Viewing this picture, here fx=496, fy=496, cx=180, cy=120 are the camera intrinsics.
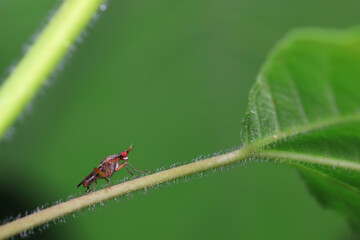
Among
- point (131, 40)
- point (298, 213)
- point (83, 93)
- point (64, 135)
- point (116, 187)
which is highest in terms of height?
point (131, 40)

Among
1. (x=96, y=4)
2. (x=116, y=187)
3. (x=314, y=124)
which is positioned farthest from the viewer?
(x=96, y=4)

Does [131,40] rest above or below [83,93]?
above

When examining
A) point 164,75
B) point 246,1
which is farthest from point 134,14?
point 246,1

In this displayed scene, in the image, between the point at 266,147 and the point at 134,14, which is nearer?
the point at 266,147

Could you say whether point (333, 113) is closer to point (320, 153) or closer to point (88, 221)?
point (320, 153)

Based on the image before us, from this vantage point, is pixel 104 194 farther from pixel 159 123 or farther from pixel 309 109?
pixel 159 123

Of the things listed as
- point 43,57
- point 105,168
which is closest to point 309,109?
point 105,168
